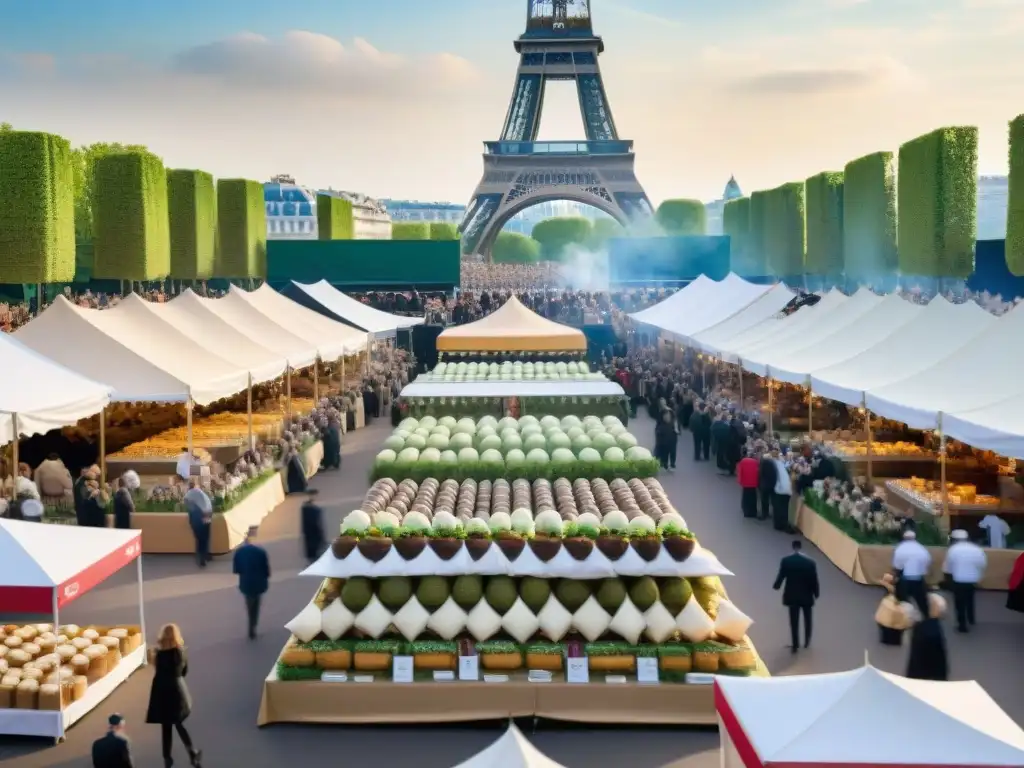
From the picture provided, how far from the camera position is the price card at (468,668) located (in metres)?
8.93

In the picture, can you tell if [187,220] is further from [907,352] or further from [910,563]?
[910,563]

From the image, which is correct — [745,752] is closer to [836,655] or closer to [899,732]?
[899,732]

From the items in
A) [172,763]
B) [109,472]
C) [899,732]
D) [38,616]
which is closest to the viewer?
[899,732]

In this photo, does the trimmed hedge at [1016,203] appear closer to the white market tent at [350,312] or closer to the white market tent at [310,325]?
the white market tent at [310,325]

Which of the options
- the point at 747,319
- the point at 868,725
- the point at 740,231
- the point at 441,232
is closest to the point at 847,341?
the point at 747,319

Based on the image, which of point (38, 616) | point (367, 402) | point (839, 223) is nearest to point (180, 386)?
point (38, 616)

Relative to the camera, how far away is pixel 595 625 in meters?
9.06

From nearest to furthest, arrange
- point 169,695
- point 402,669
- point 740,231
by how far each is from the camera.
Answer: point 169,695 → point 402,669 → point 740,231

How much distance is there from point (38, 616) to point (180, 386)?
15.6 feet

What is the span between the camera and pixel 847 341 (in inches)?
736

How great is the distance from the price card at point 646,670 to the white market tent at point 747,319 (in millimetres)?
15857

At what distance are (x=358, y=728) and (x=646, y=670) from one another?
2.33m

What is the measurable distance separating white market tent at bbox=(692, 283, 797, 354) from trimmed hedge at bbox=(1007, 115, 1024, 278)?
4.60m

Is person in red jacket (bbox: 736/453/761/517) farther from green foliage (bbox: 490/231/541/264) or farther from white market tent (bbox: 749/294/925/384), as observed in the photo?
green foliage (bbox: 490/231/541/264)
